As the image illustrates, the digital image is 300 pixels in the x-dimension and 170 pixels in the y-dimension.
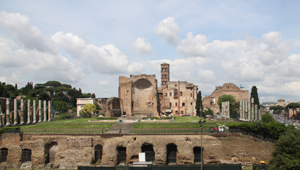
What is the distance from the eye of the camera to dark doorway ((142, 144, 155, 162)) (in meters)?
30.8

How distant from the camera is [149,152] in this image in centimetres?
3086

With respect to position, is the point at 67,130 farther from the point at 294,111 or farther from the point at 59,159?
the point at 294,111

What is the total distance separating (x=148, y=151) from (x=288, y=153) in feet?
49.9

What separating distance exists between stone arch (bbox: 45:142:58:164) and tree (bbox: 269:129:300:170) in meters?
25.6

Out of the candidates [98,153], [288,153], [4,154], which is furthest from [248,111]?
[4,154]

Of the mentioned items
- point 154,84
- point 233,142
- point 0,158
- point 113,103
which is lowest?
point 0,158

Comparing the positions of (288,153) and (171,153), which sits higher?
(288,153)

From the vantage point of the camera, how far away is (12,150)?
103 feet

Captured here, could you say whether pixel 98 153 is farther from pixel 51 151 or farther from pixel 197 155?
pixel 197 155

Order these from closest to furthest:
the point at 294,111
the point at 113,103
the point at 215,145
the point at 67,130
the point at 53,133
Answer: the point at 215,145 < the point at 53,133 < the point at 67,130 < the point at 113,103 < the point at 294,111

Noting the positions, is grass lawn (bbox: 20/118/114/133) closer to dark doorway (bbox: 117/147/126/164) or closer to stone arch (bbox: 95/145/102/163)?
stone arch (bbox: 95/145/102/163)

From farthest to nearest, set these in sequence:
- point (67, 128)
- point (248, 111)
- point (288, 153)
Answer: point (248, 111) → point (67, 128) → point (288, 153)

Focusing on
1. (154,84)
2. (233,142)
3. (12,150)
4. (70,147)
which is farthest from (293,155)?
(154,84)

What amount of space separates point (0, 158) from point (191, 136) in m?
24.3
